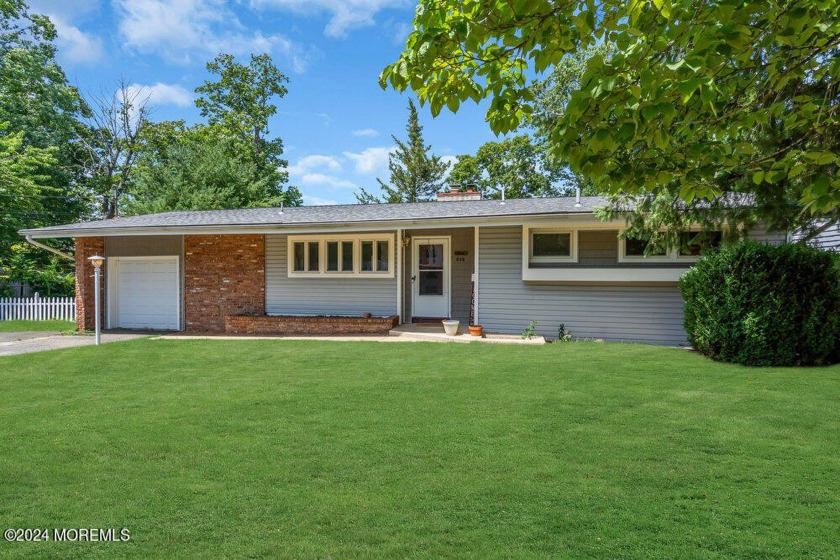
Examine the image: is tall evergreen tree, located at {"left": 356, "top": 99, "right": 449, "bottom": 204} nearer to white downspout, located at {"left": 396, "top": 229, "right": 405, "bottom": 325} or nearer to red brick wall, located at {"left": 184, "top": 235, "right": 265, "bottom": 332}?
red brick wall, located at {"left": 184, "top": 235, "right": 265, "bottom": 332}

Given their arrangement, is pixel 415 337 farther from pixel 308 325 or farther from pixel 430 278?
pixel 308 325

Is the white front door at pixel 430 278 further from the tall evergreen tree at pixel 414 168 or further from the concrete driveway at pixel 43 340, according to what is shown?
the tall evergreen tree at pixel 414 168

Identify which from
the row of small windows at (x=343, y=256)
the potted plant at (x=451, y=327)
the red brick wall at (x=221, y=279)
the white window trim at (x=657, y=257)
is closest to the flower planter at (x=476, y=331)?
the potted plant at (x=451, y=327)

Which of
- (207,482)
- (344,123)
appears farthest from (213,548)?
(344,123)

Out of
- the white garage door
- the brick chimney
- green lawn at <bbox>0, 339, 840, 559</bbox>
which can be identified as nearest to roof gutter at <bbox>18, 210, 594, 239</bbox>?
the white garage door

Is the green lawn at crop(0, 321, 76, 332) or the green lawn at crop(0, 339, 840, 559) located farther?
the green lawn at crop(0, 321, 76, 332)

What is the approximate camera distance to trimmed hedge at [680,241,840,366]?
712 centimetres

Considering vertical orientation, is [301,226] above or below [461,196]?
below

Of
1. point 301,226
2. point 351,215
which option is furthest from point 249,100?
point 301,226

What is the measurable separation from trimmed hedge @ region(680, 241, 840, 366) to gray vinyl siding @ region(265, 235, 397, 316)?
7098 millimetres

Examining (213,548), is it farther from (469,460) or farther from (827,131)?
(827,131)

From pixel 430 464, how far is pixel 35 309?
17.6 meters

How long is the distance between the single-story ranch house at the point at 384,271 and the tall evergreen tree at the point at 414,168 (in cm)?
1539

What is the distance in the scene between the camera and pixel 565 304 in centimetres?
1039
